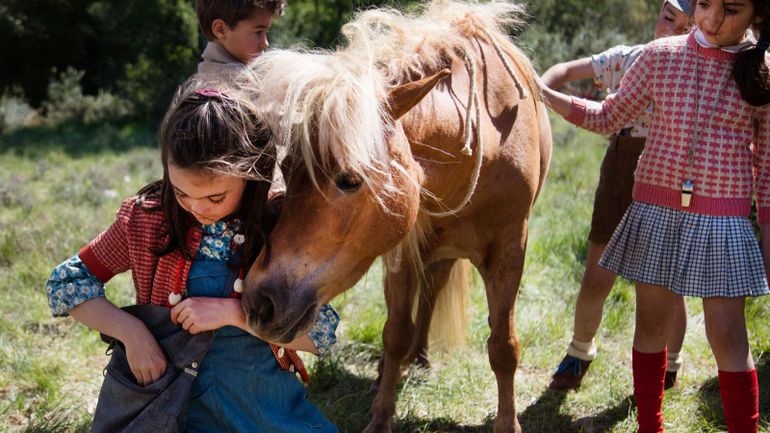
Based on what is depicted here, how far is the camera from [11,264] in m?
4.61

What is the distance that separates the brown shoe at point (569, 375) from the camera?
3.34 meters

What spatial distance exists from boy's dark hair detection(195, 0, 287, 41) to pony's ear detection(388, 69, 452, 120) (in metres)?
1.13

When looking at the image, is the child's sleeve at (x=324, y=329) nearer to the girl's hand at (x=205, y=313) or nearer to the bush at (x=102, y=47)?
the girl's hand at (x=205, y=313)

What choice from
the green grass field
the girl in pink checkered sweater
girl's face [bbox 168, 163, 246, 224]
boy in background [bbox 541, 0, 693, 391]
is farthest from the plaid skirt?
girl's face [bbox 168, 163, 246, 224]

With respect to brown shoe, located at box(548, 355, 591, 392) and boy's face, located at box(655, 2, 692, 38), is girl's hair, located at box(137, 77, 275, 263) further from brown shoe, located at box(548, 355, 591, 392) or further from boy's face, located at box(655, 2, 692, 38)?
boy's face, located at box(655, 2, 692, 38)

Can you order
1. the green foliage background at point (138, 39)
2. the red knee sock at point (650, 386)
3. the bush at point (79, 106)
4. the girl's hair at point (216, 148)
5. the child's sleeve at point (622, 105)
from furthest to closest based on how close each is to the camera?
the bush at point (79, 106) < the green foliage background at point (138, 39) < the red knee sock at point (650, 386) < the child's sleeve at point (622, 105) < the girl's hair at point (216, 148)

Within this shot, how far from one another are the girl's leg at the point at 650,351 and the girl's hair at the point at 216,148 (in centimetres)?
153

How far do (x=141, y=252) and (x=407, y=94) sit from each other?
0.83 meters

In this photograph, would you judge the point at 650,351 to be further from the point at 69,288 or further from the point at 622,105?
the point at 69,288

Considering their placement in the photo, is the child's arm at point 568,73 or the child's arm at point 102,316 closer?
the child's arm at point 102,316

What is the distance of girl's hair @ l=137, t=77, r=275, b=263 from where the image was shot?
1.75m

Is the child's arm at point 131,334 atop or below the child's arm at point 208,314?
below

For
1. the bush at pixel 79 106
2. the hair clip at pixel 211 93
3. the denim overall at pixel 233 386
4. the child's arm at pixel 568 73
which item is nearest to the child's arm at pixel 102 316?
the denim overall at pixel 233 386

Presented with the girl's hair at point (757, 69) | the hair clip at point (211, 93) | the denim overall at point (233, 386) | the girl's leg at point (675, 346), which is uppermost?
the girl's hair at point (757, 69)
